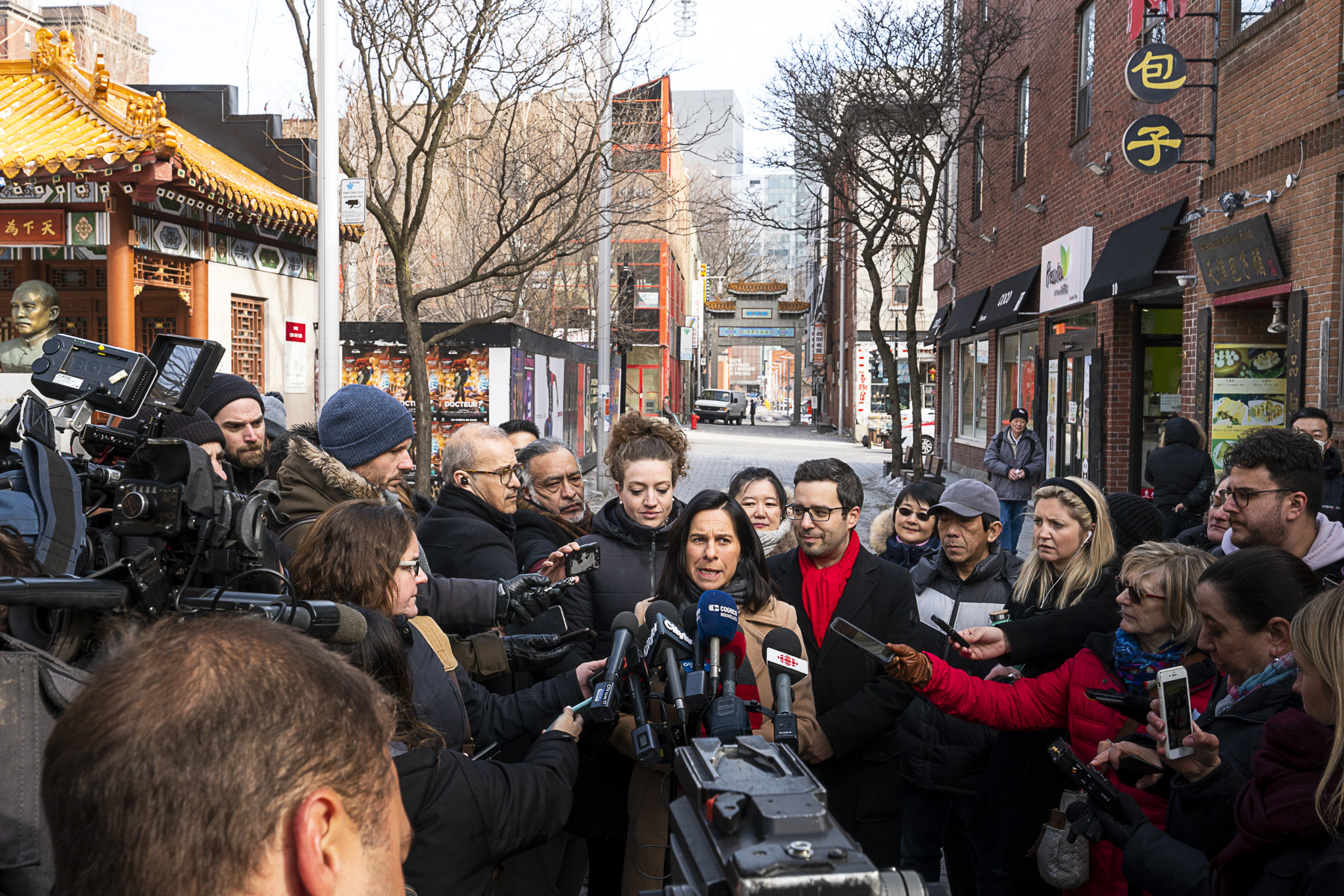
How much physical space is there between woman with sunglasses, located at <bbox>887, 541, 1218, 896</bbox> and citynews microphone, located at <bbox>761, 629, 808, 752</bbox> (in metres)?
0.88

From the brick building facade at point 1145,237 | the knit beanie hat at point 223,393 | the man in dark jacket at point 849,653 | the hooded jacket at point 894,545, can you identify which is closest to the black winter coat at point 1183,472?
the brick building facade at point 1145,237

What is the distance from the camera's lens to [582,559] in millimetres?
3670

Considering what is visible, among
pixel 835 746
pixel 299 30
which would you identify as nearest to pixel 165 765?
pixel 835 746

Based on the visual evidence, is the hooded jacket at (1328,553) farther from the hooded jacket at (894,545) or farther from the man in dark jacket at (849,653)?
the hooded jacket at (894,545)

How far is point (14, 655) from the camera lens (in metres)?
1.50

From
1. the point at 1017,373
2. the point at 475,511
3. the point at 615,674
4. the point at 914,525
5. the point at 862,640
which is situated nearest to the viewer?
the point at 615,674

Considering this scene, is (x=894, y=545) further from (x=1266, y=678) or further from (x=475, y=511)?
(x=1266, y=678)

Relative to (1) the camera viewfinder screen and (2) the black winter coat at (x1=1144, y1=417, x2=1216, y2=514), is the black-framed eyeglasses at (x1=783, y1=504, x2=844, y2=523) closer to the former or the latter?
(1) the camera viewfinder screen

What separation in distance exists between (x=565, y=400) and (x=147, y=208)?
9719 mm

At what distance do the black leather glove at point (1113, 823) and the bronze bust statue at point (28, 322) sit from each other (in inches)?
426

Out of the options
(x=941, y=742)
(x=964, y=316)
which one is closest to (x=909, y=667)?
(x=941, y=742)

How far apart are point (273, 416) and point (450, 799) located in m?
5.06

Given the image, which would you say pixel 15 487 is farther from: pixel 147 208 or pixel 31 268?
pixel 31 268

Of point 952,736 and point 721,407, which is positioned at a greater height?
point 721,407
